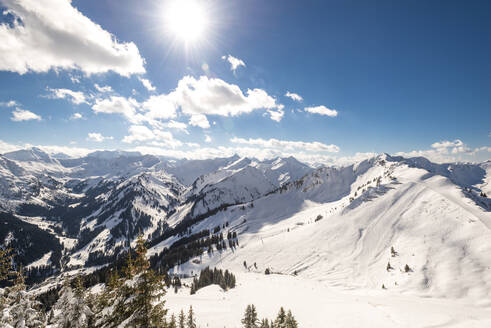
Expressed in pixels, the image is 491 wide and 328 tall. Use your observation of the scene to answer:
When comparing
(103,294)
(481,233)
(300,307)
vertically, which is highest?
(103,294)

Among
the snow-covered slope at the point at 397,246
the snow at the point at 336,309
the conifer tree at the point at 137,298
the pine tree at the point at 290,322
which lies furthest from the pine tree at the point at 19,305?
the snow-covered slope at the point at 397,246

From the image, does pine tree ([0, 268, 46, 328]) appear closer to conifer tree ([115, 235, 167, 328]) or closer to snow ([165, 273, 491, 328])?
conifer tree ([115, 235, 167, 328])

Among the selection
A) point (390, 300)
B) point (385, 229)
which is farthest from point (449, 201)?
point (390, 300)

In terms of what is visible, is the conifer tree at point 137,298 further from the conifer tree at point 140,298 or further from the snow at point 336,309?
the snow at point 336,309

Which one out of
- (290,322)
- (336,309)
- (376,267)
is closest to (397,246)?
(376,267)

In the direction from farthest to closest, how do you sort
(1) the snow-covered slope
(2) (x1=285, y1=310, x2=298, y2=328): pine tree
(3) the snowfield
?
(1) the snow-covered slope
(3) the snowfield
(2) (x1=285, y1=310, x2=298, y2=328): pine tree

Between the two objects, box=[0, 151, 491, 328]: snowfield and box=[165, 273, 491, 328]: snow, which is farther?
box=[0, 151, 491, 328]: snowfield

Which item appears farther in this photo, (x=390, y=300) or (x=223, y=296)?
(x=223, y=296)

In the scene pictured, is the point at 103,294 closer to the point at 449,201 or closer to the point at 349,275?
the point at 349,275

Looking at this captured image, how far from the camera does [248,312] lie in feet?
133

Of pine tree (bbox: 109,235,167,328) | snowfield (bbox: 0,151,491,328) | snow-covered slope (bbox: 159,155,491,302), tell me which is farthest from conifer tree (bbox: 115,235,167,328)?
snow-covered slope (bbox: 159,155,491,302)

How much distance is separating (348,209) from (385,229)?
117ft

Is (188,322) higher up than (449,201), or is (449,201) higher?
(449,201)

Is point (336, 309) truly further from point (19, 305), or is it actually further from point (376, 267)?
point (19, 305)
